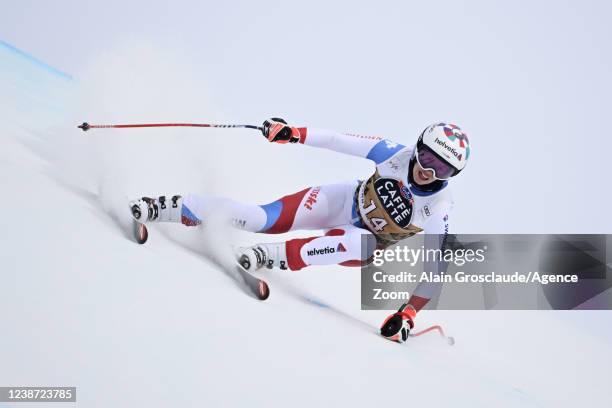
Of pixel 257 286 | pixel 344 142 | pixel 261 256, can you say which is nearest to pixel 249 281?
pixel 257 286

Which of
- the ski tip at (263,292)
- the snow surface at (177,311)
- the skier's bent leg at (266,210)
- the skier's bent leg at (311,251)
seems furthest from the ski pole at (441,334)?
the ski tip at (263,292)

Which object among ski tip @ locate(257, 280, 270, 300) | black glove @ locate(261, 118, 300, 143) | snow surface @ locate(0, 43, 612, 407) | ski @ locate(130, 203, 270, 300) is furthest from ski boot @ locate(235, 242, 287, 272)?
black glove @ locate(261, 118, 300, 143)

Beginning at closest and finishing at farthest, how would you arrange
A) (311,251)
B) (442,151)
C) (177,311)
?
(177,311) → (442,151) → (311,251)

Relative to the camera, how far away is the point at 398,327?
12.4 feet

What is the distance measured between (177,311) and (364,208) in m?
1.44

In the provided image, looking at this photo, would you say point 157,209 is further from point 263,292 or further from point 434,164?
point 434,164

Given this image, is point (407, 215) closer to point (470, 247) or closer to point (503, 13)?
point (470, 247)

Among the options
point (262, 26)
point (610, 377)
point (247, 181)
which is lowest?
point (610, 377)

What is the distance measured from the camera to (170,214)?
149 inches

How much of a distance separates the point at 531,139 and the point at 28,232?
16.8 ft

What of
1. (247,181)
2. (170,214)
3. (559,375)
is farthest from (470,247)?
(170,214)

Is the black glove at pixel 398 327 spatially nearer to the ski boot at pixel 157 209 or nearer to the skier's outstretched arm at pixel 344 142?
the skier's outstretched arm at pixel 344 142

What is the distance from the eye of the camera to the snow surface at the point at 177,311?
2.33 metres

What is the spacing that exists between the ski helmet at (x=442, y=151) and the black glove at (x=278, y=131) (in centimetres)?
64
